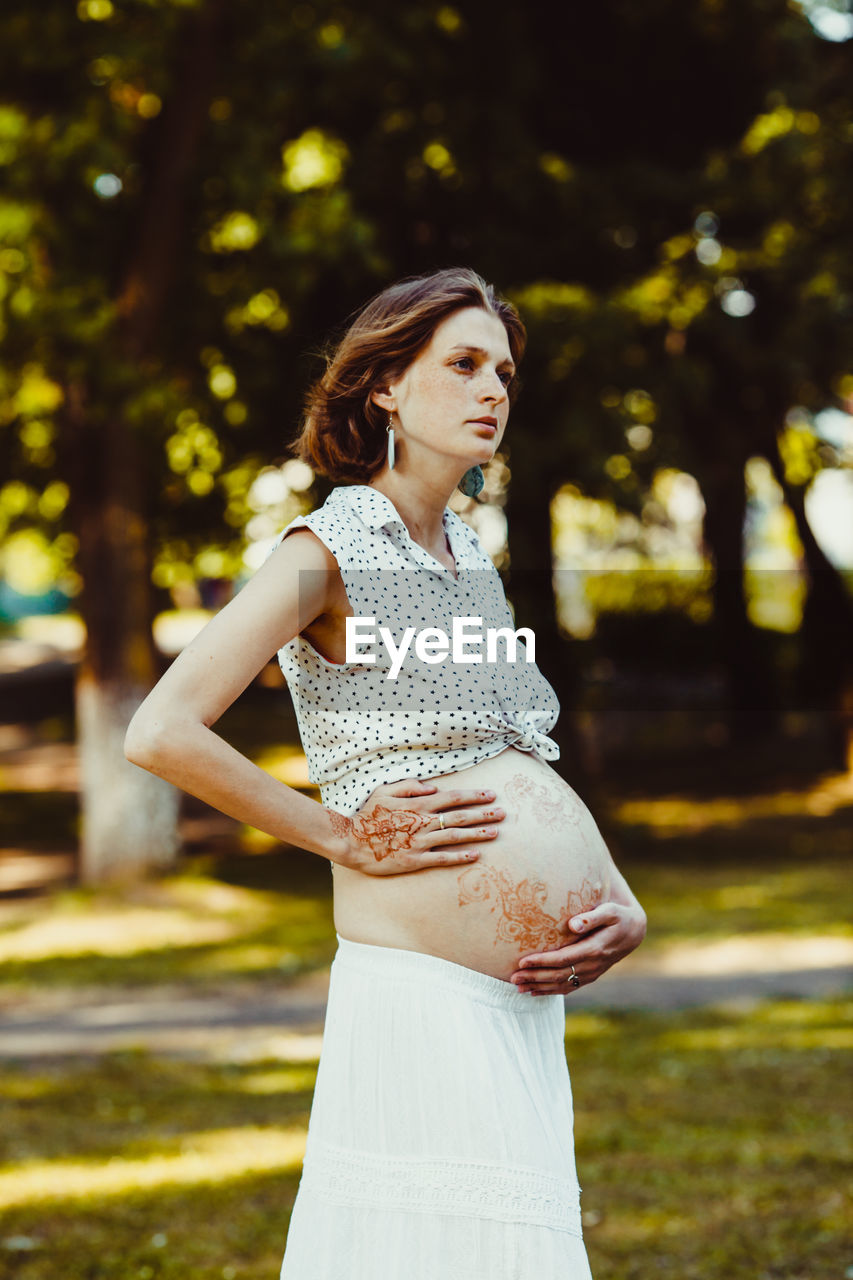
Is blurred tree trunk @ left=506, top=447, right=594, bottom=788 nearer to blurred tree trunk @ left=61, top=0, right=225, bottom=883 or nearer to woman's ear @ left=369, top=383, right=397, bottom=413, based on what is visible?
blurred tree trunk @ left=61, top=0, right=225, bottom=883

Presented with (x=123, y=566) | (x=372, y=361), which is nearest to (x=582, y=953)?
(x=372, y=361)

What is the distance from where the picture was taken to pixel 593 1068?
21.5 ft

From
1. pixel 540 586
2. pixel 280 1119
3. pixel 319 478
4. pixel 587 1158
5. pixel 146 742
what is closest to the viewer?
pixel 146 742

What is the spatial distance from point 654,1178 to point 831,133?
1075 centimetres

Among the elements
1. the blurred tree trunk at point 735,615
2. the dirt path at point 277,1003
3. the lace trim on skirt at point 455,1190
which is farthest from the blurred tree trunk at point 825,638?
the lace trim on skirt at point 455,1190

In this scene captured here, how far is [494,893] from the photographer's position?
2.34 metres

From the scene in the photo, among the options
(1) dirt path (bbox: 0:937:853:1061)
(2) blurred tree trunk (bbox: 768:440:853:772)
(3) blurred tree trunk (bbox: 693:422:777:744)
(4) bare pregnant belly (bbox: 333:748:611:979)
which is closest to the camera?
(4) bare pregnant belly (bbox: 333:748:611:979)

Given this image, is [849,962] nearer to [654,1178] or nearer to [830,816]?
[654,1178]

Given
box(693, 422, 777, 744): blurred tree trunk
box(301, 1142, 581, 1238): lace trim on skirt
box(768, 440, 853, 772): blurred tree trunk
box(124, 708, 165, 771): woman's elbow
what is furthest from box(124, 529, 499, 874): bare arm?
box(768, 440, 853, 772): blurred tree trunk

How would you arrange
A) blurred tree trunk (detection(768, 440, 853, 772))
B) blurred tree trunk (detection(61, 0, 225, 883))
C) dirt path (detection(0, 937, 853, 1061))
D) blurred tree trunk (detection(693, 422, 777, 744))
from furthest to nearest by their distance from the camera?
blurred tree trunk (detection(693, 422, 777, 744)), blurred tree trunk (detection(768, 440, 853, 772)), blurred tree trunk (detection(61, 0, 225, 883)), dirt path (detection(0, 937, 853, 1061))

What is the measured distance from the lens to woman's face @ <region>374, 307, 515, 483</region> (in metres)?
2.39

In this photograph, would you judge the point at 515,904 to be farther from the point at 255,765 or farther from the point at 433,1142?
the point at 255,765

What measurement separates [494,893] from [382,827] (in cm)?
23

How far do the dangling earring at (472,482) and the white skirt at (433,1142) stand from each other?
88 cm
